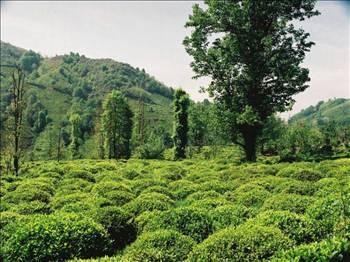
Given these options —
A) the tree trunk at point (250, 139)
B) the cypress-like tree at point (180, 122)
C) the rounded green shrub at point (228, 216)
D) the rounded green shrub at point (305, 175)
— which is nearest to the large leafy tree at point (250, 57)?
the tree trunk at point (250, 139)

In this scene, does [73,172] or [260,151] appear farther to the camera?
[260,151]

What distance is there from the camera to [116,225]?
12734 mm

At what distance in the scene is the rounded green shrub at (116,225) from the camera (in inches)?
495

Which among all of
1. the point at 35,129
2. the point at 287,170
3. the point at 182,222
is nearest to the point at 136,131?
the point at 287,170

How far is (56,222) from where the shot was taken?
35.2 feet

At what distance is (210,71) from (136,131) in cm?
6865

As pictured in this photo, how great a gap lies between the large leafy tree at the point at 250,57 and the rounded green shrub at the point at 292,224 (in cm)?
2025

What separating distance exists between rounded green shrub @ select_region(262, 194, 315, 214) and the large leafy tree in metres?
17.6

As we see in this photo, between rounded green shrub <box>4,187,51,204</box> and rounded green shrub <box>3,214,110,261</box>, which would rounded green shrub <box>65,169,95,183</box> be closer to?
rounded green shrub <box>4,187,51,204</box>

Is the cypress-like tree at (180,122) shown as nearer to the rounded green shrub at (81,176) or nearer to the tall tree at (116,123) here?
the tall tree at (116,123)

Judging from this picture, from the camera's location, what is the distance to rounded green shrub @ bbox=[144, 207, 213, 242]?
36.3 feet

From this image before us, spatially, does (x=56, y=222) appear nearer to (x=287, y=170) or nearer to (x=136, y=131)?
(x=287, y=170)

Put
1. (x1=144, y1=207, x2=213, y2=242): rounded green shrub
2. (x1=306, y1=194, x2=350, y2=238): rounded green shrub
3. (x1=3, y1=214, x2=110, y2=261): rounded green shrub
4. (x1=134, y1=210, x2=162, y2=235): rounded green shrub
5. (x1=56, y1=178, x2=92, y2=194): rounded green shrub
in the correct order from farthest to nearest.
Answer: (x1=56, y1=178, x2=92, y2=194): rounded green shrub
(x1=134, y1=210, x2=162, y2=235): rounded green shrub
(x1=144, y1=207, x2=213, y2=242): rounded green shrub
(x1=306, y1=194, x2=350, y2=238): rounded green shrub
(x1=3, y1=214, x2=110, y2=261): rounded green shrub

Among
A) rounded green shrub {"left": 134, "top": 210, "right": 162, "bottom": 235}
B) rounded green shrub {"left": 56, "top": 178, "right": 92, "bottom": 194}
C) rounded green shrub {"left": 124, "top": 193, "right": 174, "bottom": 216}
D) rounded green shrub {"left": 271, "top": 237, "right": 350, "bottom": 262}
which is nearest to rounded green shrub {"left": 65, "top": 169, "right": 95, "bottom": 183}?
rounded green shrub {"left": 56, "top": 178, "right": 92, "bottom": 194}
